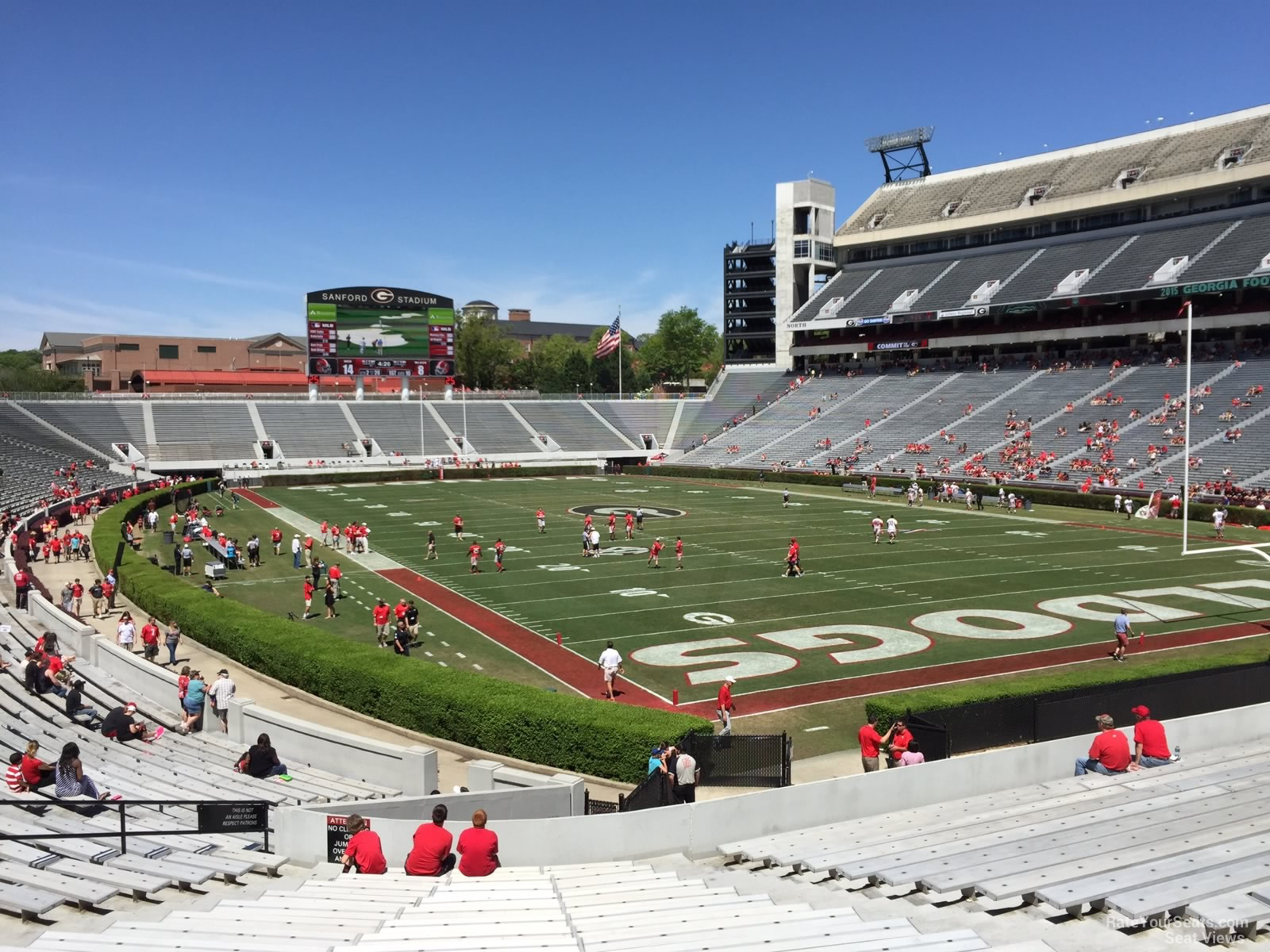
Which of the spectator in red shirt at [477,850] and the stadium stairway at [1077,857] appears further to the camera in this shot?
the spectator in red shirt at [477,850]

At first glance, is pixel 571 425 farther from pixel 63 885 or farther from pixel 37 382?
pixel 63 885

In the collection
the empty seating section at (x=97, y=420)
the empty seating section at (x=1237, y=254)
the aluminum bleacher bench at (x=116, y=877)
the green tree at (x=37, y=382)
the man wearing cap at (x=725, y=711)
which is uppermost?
the empty seating section at (x=1237, y=254)

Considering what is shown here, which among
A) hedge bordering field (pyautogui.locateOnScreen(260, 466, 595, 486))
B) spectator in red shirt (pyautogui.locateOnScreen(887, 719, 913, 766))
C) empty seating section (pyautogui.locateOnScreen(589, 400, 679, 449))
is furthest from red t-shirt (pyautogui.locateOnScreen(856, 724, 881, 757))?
empty seating section (pyautogui.locateOnScreen(589, 400, 679, 449))

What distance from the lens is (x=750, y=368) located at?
8756 centimetres

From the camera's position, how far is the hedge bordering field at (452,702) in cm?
1347

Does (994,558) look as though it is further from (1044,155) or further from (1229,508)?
(1044,155)

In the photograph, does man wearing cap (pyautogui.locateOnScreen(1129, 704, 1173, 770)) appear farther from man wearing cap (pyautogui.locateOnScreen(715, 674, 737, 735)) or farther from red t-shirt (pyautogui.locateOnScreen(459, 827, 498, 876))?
red t-shirt (pyautogui.locateOnScreen(459, 827, 498, 876))

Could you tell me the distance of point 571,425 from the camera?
268ft

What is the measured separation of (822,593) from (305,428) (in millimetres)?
56509

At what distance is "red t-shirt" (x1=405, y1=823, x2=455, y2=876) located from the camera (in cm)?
860

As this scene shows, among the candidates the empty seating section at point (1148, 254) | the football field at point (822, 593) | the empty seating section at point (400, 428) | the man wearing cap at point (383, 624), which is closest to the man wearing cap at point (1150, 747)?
the football field at point (822, 593)

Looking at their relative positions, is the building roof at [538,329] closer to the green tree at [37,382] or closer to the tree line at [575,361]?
the tree line at [575,361]

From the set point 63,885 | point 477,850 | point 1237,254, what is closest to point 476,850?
point 477,850

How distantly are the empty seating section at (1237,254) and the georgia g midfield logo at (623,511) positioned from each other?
36469 millimetres
